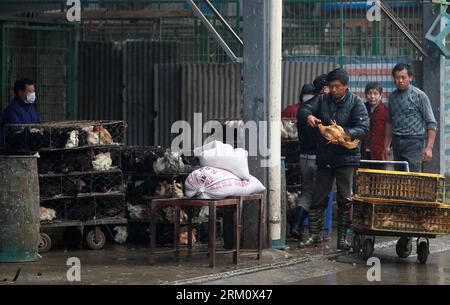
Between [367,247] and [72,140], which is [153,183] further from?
[367,247]

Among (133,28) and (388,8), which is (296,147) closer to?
(388,8)

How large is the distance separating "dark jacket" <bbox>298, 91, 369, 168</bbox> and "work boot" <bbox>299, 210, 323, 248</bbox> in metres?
0.62

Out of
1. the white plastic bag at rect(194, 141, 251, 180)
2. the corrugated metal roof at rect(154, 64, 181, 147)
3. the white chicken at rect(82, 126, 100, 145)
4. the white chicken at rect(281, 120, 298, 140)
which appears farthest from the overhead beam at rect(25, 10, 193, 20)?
the white plastic bag at rect(194, 141, 251, 180)

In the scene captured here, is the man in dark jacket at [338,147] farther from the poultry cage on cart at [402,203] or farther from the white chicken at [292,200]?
the white chicken at [292,200]

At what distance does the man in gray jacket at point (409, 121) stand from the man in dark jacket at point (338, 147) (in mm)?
1217

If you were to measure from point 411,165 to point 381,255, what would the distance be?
1.66 meters

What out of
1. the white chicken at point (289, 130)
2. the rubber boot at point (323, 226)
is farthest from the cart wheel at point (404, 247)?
the white chicken at point (289, 130)

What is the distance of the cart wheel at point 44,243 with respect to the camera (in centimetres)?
1281

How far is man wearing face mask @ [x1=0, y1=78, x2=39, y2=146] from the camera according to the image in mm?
13820

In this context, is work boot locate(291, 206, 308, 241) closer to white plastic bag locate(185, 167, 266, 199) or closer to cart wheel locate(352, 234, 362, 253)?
cart wheel locate(352, 234, 362, 253)

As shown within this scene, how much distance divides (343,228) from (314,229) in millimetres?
432

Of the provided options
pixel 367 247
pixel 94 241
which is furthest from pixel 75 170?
pixel 367 247

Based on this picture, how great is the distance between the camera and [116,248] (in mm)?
13406
